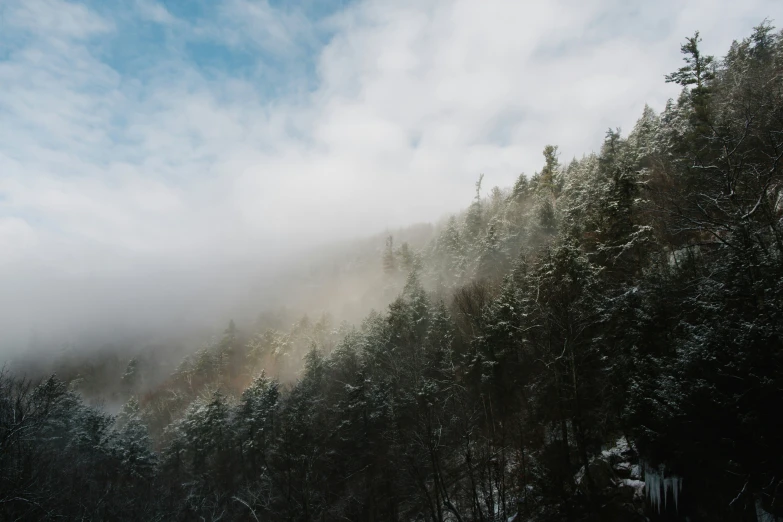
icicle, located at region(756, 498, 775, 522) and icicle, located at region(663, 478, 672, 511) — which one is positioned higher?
icicle, located at region(756, 498, 775, 522)

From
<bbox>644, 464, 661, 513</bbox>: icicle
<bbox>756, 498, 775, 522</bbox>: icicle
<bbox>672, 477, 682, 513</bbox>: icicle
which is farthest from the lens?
<bbox>644, 464, 661, 513</bbox>: icicle

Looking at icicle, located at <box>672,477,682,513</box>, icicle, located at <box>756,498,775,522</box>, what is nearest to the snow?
icicle, located at <box>672,477,682,513</box>

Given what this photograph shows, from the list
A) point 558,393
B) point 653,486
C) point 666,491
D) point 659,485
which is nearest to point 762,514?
point 666,491

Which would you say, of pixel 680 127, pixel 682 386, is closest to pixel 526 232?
pixel 680 127

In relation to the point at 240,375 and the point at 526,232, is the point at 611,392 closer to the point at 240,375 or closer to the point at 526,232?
the point at 526,232

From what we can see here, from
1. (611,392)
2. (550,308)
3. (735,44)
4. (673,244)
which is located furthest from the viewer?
(735,44)

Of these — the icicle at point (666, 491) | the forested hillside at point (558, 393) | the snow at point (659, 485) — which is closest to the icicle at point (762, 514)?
the forested hillside at point (558, 393)

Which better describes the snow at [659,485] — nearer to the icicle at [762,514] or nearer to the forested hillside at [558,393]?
the forested hillside at [558,393]

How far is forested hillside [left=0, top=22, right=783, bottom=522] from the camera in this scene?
50.6 feet

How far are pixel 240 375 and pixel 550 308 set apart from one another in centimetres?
10642

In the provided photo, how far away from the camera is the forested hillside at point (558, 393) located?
15438 mm

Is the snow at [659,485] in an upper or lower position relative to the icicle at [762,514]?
lower

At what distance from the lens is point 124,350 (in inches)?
7160

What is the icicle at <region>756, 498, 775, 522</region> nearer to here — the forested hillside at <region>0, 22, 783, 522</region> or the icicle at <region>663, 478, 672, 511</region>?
the forested hillside at <region>0, 22, 783, 522</region>
